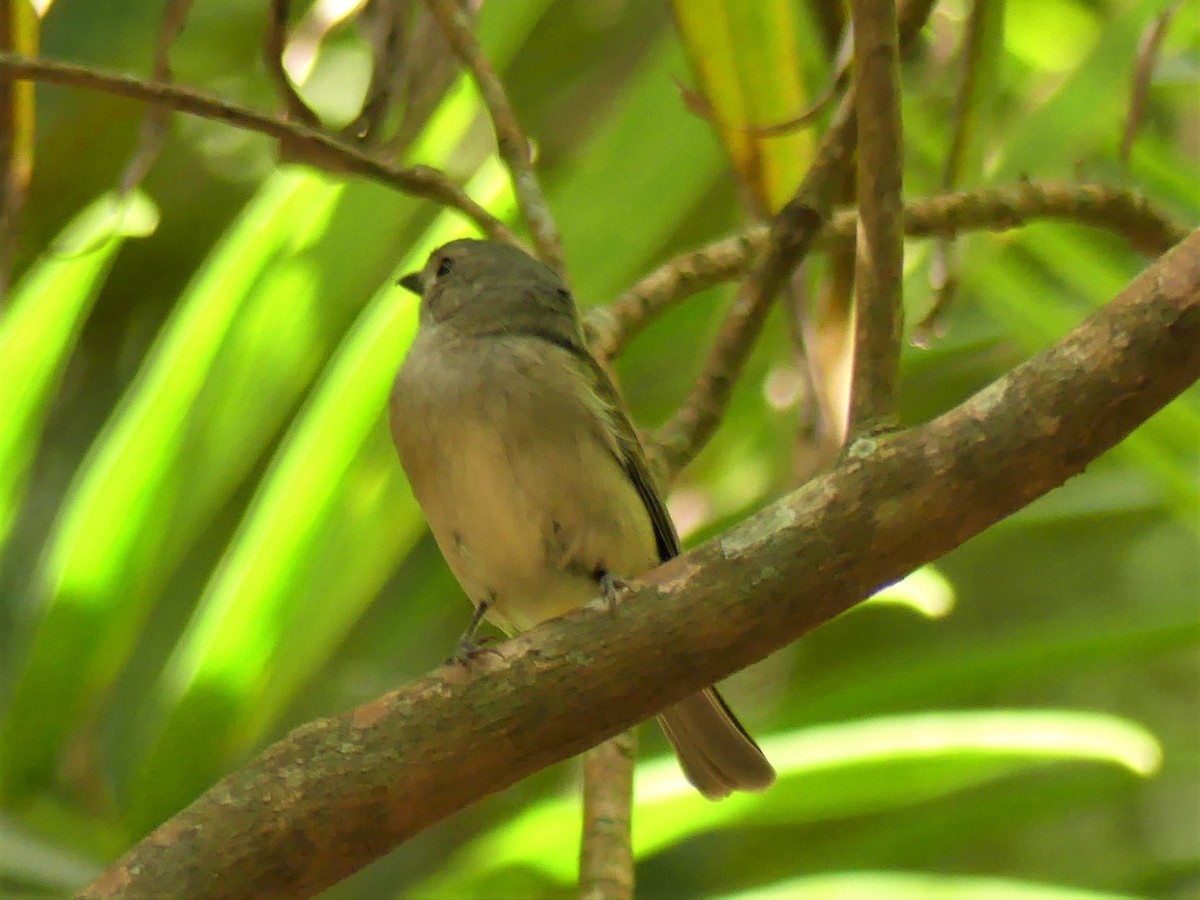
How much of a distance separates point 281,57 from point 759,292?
2.98 ft

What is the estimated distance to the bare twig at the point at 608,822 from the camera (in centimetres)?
205

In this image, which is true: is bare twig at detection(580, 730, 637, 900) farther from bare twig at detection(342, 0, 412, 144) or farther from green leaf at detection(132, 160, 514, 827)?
bare twig at detection(342, 0, 412, 144)

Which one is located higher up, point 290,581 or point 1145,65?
point 1145,65

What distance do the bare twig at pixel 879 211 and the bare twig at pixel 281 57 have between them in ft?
3.38

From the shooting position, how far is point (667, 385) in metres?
3.73

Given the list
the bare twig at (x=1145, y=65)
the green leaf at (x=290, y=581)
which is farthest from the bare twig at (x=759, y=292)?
the green leaf at (x=290, y=581)

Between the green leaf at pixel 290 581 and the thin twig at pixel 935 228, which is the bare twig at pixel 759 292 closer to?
the thin twig at pixel 935 228

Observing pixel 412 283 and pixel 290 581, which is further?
pixel 412 283

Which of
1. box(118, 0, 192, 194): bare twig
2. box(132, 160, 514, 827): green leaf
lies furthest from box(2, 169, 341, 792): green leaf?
box(118, 0, 192, 194): bare twig

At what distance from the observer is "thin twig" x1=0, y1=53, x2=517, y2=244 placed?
6.89ft

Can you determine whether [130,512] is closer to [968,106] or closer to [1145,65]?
[968,106]

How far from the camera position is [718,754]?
244 centimetres

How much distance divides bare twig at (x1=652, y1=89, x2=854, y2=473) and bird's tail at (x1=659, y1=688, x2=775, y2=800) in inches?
17.8

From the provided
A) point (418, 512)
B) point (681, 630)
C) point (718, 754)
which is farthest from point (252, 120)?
point (718, 754)
